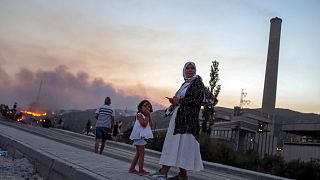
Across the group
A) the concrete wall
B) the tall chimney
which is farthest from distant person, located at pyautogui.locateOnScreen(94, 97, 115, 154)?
the tall chimney

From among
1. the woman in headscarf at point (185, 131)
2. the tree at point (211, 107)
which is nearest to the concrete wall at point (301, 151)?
the tree at point (211, 107)

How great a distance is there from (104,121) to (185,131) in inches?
288

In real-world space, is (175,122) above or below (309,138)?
below

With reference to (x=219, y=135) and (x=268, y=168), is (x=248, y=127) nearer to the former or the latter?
(x=219, y=135)

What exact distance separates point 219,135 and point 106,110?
99.0 feet

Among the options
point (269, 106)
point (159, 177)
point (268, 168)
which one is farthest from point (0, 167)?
point (269, 106)

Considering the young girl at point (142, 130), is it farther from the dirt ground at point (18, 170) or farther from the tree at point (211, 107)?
the tree at point (211, 107)

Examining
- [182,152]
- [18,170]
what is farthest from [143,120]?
[18,170]

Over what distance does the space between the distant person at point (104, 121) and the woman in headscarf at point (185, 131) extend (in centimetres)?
685

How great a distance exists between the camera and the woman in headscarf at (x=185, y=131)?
7188 millimetres

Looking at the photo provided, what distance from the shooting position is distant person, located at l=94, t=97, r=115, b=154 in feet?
46.7

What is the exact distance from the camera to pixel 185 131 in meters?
7.31

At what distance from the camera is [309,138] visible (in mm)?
42000

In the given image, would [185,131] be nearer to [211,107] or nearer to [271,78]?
[211,107]
